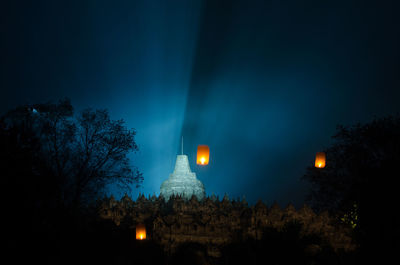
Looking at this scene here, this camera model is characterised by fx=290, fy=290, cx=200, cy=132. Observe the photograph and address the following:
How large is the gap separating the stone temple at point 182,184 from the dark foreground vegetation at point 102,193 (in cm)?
252

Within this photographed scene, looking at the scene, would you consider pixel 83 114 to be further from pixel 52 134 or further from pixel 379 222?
pixel 379 222

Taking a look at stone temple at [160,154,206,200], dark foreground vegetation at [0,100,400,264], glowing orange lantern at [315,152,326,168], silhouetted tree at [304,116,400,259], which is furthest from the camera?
stone temple at [160,154,206,200]

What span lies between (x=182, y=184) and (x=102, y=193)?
16.0ft

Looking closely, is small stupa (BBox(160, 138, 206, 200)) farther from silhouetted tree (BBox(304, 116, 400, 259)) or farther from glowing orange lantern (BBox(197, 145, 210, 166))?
silhouetted tree (BBox(304, 116, 400, 259))

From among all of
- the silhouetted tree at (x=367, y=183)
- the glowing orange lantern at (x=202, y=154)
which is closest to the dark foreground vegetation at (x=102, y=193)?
the silhouetted tree at (x=367, y=183)

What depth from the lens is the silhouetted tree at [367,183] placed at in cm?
1222

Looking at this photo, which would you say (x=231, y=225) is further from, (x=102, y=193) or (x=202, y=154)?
(x=102, y=193)

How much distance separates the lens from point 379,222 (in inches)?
492

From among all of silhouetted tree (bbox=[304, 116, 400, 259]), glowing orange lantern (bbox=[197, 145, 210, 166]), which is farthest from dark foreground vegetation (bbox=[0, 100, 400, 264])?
glowing orange lantern (bbox=[197, 145, 210, 166])

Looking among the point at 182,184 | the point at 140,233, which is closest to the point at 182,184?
the point at 182,184

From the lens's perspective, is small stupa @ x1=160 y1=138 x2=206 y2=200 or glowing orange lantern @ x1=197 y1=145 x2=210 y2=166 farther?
small stupa @ x1=160 y1=138 x2=206 y2=200

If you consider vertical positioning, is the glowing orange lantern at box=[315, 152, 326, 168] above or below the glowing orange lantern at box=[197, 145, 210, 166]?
below

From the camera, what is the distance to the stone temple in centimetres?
1830

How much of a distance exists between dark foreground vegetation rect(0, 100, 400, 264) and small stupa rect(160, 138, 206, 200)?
252cm
